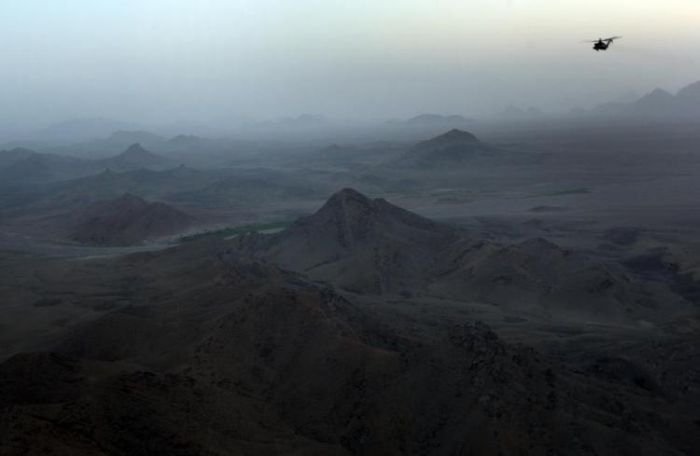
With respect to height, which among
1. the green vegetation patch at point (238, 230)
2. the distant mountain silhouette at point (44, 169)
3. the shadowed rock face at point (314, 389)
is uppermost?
the distant mountain silhouette at point (44, 169)

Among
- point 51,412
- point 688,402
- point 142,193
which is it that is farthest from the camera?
point 142,193

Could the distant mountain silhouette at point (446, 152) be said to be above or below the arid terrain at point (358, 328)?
above

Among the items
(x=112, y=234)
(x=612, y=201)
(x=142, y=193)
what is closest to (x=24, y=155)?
(x=142, y=193)

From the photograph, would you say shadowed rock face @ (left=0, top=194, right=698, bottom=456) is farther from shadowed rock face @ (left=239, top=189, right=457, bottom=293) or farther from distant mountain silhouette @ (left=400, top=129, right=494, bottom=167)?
distant mountain silhouette @ (left=400, top=129, right=494, bottom=167)

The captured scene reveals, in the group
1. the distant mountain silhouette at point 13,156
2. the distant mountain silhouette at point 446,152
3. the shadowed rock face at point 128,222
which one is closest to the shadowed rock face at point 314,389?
the shadowed rock face at point 128,222

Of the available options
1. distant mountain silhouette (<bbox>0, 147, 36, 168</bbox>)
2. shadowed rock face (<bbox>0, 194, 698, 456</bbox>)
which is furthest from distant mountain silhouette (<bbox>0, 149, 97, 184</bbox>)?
shadowed rock face (<bbox>0, 194, 698, 456</bbox>)

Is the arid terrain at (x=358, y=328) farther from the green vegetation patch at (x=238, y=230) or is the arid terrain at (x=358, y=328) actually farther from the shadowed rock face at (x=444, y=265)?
the green vegetation patch at (x=238, y=230)

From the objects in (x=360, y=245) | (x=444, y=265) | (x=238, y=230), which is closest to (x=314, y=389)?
(x=444, y=265)

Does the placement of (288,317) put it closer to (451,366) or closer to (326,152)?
(451,366)

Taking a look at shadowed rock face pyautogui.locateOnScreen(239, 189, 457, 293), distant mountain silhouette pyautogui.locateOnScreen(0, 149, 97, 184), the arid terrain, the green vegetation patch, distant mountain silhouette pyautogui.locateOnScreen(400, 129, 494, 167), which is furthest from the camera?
Result: distant mountain silhouette pyautogui.locateOnScreen(400, 129, 494, 167)
